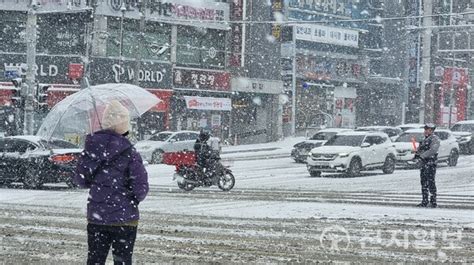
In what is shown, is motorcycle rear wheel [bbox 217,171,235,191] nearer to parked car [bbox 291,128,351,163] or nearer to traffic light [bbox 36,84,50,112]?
traffic light [bbox 36,84,50,112]

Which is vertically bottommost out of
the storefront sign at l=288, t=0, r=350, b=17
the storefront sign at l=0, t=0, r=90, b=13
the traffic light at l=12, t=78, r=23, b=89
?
the traffic light at l=12, t=78, r=23, b=89

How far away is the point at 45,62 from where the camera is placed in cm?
4644

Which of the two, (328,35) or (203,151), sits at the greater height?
(328,35)

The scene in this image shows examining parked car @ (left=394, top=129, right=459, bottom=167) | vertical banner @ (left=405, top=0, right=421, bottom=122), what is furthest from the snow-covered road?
vertical banner @ (left=405, top=0, right=421, bottom=122)

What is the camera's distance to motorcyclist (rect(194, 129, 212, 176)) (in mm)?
22125

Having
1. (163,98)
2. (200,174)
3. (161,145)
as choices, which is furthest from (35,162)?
(163,98)

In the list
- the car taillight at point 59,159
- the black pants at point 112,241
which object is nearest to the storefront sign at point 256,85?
the car taillight at point 59,159

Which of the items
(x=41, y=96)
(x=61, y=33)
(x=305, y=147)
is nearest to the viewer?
(x=41, y=96)

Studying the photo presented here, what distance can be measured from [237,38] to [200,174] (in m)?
33.4

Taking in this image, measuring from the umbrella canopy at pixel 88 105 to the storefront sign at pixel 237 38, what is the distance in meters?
41.5

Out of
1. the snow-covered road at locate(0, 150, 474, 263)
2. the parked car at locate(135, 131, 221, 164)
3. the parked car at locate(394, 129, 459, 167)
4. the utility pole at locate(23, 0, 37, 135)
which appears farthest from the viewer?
the parked car at locate(135, 131, 221, 164)

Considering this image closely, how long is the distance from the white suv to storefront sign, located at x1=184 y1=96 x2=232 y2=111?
2315 centimetres

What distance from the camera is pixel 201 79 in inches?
2110

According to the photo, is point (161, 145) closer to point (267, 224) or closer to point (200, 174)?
point (200, 174)
